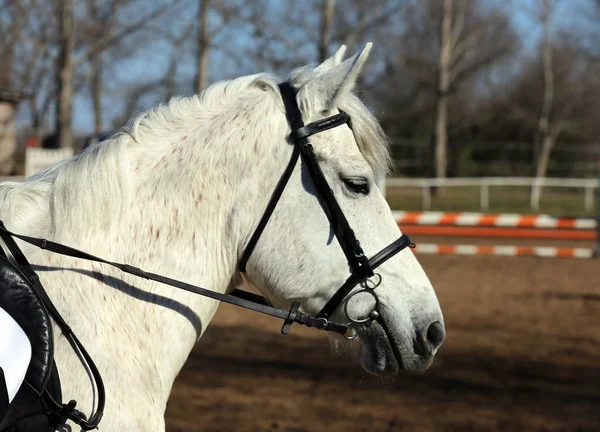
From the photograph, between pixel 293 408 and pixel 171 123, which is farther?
pixel 293 408

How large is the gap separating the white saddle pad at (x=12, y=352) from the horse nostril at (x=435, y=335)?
1.22 metres

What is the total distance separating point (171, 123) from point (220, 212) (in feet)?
1.20

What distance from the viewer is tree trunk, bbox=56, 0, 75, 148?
20047 mm

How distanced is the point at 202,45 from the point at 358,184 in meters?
Answer: 19.7

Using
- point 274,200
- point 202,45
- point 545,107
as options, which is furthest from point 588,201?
point 274,200

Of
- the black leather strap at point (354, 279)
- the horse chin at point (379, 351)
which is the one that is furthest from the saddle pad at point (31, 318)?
the horse chin at point (379, 351)

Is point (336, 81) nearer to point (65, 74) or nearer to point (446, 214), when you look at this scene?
point (446, 214)

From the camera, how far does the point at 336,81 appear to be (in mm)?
2209

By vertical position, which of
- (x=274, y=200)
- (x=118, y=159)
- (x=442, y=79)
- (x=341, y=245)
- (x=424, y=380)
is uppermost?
(x=442, y=79)

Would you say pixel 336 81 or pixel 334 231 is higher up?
pixel 336 81

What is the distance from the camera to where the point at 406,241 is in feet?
7.38

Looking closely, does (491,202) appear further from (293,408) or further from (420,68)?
(293,408)

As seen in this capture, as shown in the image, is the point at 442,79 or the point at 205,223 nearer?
the point at 205,223

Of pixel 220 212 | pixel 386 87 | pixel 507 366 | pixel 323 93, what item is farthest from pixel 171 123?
pixel 386 87
